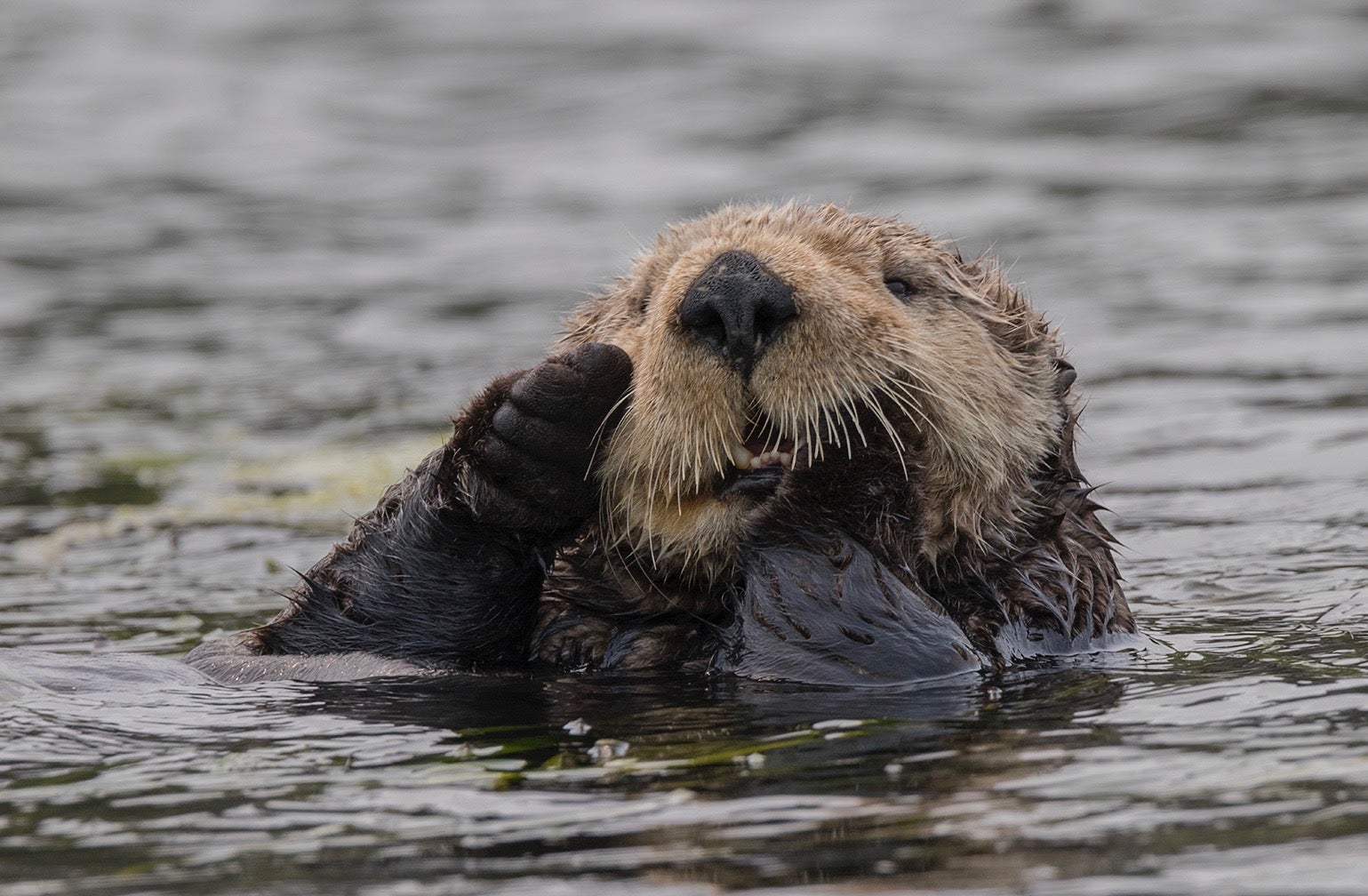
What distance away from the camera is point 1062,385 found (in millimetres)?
5277

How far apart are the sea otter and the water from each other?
0.19 meters

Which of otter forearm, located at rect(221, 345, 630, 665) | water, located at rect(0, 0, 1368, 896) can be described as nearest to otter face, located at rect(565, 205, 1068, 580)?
otter forearm, located at rect(221, 345, 630, 665)

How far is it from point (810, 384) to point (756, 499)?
429mm

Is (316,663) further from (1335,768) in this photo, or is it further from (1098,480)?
(1098,480)

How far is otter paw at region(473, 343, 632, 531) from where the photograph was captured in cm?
444

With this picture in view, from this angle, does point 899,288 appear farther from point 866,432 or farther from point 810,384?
point 810,384

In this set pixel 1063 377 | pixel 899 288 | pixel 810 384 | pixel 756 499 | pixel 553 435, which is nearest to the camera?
pixel 810 384

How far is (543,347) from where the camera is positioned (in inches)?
487

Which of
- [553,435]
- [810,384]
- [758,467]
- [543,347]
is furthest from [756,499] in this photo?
[543,347]

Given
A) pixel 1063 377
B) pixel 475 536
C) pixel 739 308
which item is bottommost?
pixel 475 536

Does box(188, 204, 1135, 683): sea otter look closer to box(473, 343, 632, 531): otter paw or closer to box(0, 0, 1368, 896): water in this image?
box(473, 343, 632, 531): otter paw

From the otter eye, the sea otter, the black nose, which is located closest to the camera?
the black nose

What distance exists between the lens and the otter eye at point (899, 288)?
16.6ft

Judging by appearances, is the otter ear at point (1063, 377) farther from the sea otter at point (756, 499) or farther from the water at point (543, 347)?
the water at point (543, 347)
